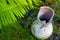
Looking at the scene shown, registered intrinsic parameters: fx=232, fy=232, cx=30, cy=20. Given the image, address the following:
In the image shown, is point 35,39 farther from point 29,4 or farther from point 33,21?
point 29,4

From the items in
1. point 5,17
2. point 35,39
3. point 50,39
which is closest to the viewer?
point 5,17

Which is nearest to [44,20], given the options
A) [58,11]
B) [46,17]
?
[46,17]

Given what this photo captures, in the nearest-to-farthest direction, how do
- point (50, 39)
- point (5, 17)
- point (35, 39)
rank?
point (5, 17) < point (35, 39) < point (50, 39)

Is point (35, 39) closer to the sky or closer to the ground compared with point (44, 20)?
closer to the ground

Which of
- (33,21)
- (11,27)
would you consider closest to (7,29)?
(11,27)

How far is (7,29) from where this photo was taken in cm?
224

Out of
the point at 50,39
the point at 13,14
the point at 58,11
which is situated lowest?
the point at 50,39

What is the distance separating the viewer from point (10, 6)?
78.8 inches

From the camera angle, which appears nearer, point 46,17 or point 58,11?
point 46,17

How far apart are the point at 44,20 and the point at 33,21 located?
27 cm

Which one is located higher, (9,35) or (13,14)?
(13,14)

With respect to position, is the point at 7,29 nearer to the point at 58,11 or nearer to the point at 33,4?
the point at 33,4

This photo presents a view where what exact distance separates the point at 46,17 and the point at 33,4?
23cm

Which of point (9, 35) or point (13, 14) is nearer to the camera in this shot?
point (13, 14)
